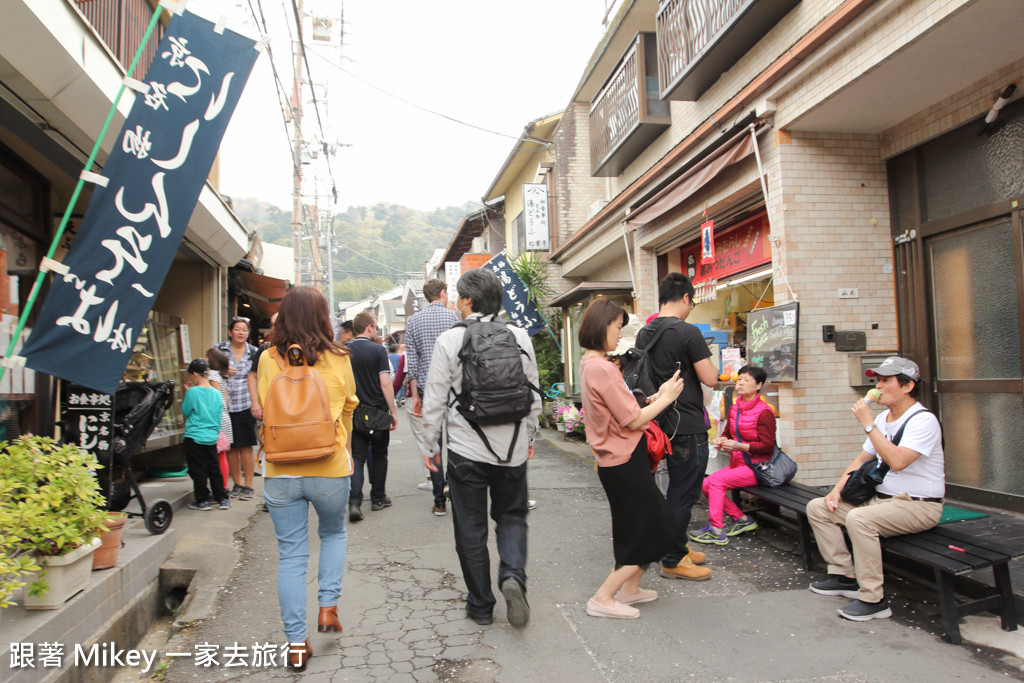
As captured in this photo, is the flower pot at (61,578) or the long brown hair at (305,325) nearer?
the flower pot at (61,578)

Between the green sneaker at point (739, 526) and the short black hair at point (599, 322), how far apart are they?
2.41 metres

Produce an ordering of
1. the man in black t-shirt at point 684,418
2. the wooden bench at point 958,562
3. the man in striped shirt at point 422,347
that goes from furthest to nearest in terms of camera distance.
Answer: the man in striped shirt at point 422,347
the man in black t-shirt at point 684,418
the wooden bench at point 958,562

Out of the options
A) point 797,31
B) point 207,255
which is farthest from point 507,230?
point 797,31

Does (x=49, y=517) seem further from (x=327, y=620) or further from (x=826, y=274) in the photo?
(x=826, y=274)

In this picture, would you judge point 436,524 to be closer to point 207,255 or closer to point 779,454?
point 779,454

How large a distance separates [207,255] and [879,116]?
9082mm

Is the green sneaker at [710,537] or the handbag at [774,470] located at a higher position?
the handbag at [774,470]

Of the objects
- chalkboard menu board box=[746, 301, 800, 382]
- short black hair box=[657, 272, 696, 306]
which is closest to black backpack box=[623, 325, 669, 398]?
short black hair box=[657, 272, 696, 306]

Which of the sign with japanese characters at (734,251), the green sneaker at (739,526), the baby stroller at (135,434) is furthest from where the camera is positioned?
the sign with japanese characters at (734,251)

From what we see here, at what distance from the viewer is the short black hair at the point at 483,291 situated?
373 centimetres

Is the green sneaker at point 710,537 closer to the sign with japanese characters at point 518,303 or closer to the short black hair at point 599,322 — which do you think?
the short black hair at point 599,322

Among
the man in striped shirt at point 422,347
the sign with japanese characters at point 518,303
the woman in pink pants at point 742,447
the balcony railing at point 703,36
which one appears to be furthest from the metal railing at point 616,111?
the woman in pink pants at point 742,447

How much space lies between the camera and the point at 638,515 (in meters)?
3.54

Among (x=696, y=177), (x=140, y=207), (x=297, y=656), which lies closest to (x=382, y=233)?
(x=696, y=177)
